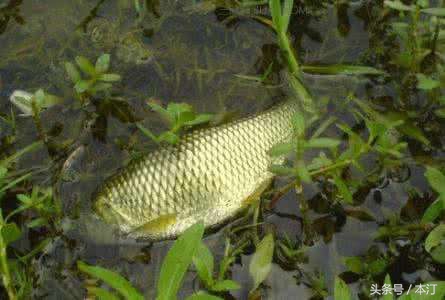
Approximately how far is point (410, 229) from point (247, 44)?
159 cm

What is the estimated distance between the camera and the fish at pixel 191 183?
2902 mm

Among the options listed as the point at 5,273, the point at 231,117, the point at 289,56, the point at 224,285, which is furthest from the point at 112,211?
the point at 289,56

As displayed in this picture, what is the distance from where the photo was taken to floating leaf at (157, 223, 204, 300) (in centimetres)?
216

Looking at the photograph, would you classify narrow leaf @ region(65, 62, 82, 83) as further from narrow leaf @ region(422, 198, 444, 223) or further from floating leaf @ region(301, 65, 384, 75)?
narrow leaf @ region(422, 198, 444, 223)

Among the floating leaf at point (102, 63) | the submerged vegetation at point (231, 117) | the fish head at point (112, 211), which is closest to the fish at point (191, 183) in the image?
the fish head at point (112, 211)

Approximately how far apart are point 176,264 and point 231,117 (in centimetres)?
143

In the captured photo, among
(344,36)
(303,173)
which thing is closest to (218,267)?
(303,173)

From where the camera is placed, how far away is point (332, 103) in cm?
344

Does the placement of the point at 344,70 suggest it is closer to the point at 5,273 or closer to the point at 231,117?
the point at 231,117

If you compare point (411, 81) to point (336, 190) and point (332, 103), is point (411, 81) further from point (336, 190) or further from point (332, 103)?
point (336, 190)

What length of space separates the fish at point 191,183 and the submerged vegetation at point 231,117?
12cm

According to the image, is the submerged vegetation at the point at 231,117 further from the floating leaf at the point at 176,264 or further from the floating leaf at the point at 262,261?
the floating leaf at the point at 176,264

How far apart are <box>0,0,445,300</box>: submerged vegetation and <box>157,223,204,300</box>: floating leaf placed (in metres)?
0.18

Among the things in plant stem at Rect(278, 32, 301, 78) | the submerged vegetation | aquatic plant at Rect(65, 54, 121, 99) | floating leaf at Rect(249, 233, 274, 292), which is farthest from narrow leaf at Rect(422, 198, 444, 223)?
aquatic plant at Rect(65, 54, 121, 99)
